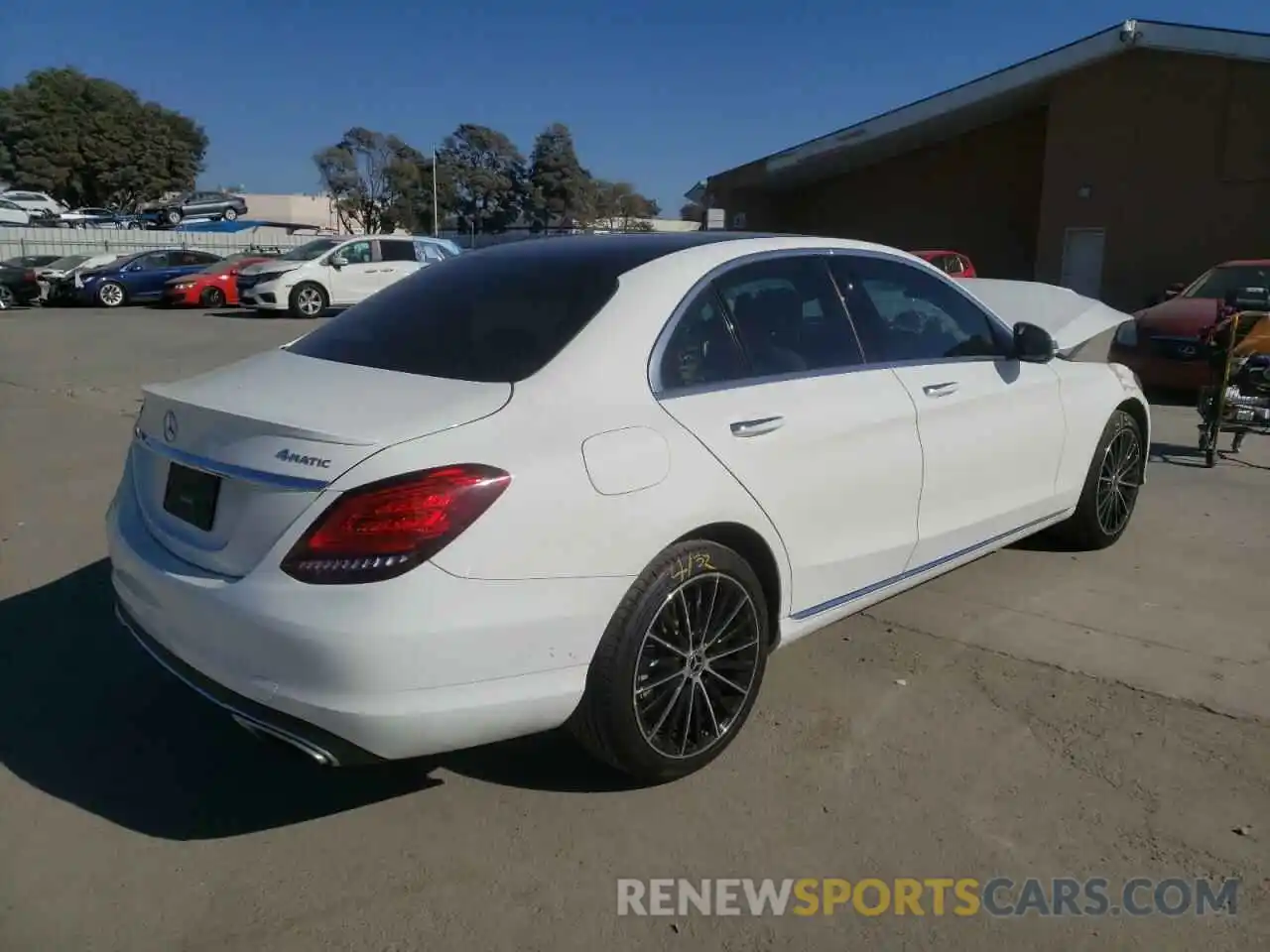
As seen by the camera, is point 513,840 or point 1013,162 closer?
point 513,840

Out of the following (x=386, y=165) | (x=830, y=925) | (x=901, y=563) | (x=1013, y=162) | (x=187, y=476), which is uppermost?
(x=386, y=165)

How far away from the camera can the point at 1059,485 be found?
4.77m

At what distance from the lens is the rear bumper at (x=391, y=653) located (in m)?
2.46

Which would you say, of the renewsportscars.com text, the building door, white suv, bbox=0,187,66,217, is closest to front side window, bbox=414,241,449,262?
the building door

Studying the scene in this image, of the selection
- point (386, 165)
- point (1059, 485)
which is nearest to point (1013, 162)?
point (1059, 485)

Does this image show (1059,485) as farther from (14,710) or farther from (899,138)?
(899,138)

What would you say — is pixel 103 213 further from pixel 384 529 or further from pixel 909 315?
pixel 384 529

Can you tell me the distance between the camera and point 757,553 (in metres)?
3.26

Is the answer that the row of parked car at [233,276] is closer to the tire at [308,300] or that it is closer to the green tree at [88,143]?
the tire at [308,300]

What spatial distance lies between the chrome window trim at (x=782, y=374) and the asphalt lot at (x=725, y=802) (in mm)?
1143

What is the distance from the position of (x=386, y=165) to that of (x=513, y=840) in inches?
2720

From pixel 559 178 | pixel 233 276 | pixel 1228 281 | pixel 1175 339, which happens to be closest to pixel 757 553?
pixel 1175 339

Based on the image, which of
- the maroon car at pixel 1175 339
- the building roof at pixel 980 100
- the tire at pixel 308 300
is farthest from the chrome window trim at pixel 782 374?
the tire at pixel 308 300

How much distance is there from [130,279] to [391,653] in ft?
88.9
